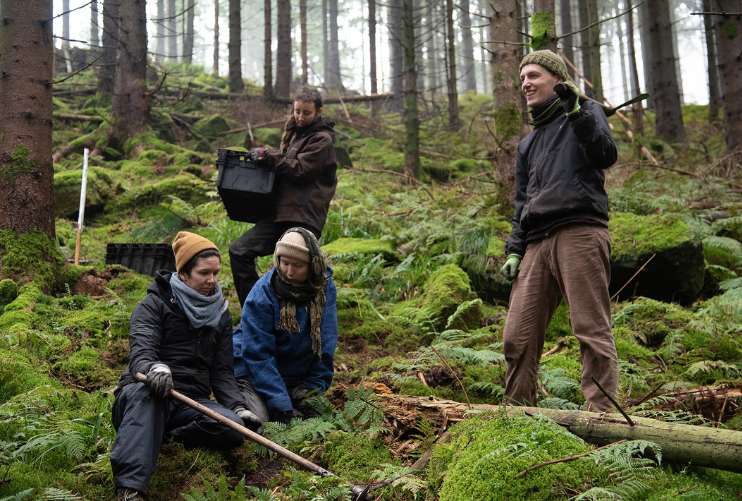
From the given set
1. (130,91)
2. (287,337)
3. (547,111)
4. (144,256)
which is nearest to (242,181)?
(287,337)

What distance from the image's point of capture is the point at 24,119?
598cm

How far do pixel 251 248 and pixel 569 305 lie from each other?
3077mm

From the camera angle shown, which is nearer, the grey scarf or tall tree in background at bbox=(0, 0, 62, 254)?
the grey scarf

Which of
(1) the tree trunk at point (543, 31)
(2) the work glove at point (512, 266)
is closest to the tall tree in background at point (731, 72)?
(1) the tree trunk at point (543, 31)

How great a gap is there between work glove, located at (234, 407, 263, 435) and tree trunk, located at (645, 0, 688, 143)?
1527 centimetres

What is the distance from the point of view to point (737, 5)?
965 centimetres

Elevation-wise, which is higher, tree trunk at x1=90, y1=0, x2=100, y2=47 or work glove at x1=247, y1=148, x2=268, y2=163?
tree trunk at x1=90, y1=0, x2=100, y2=47

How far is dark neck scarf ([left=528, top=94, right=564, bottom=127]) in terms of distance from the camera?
147 inches

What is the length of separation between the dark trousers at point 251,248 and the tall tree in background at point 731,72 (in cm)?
873

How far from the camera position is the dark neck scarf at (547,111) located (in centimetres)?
373

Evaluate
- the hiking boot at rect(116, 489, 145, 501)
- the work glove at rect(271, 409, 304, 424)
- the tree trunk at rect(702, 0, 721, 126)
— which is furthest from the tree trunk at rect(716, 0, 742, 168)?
the hiking boot at rect(116, 489, 145, 501)

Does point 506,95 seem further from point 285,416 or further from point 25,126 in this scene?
point 25,126

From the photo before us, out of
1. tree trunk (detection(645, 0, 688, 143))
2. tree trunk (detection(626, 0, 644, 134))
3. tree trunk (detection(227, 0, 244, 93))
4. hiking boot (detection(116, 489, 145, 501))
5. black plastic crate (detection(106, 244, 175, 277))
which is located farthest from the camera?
tree trunk (detection(227, 0, 244, 93))

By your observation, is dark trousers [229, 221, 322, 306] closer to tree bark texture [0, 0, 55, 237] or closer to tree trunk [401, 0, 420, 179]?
tree bark texture [0, 0, 55, 237]
